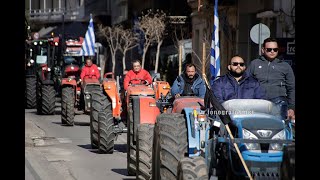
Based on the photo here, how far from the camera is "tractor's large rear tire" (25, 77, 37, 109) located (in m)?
32.9

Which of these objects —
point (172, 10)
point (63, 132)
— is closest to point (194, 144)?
point (63, 132)

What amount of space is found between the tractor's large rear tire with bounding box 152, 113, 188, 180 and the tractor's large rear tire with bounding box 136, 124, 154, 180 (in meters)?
1.96

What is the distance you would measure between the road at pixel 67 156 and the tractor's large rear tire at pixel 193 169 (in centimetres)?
551

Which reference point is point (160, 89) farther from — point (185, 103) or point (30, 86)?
point (30, 86)

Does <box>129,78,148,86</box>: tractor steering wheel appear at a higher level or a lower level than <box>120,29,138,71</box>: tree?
lower

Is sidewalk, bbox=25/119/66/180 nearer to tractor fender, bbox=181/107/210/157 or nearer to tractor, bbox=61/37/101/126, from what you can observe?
tractor, bbox=61/37/101/126

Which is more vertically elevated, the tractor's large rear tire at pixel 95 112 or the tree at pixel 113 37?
the tree at pixel 113 37

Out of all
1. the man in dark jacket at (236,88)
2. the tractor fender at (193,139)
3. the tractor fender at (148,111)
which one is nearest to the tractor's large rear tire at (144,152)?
the tractor fender at (148,111)

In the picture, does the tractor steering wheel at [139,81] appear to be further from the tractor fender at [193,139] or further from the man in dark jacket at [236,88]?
the tractor fender at [193,139]

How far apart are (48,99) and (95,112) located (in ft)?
37.9

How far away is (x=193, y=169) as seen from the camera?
861 centimetres

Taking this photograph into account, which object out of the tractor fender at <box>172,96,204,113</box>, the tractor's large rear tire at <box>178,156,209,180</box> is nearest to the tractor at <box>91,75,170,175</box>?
the tractor fender at <box>172,96,204,113</box>

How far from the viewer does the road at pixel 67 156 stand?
14.6 m
